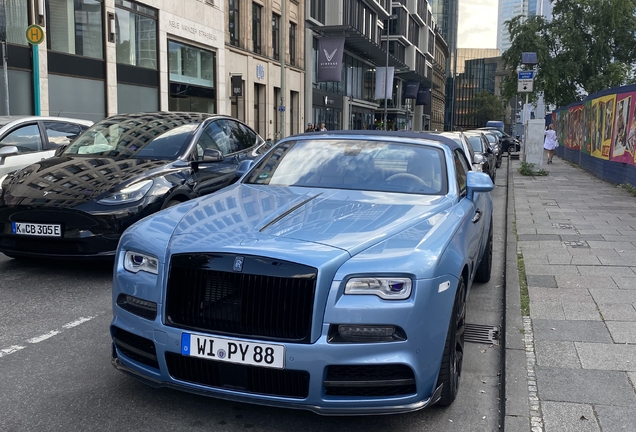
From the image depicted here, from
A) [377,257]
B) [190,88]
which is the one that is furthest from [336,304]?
[190,88]

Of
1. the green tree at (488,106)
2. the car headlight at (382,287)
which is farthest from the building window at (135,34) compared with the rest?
the green tree at (488,106)

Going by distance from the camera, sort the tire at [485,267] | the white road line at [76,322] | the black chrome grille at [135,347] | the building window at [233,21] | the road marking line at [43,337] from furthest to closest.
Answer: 1. the building window at [233,21]
2. the tire at [485,267]
3. the white road line at [76,322]
4. the road marking line at [43,337]
5. the black chrome grille at [135,347]

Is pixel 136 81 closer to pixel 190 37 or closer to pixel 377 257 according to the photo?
pixel 190 37

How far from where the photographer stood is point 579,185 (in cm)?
1697

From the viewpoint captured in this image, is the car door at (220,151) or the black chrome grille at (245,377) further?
the car door at (220,151)

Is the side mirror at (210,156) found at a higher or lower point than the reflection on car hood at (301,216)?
higher

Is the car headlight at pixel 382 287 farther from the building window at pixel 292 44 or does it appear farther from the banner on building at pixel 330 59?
the building window at pixel 292 44

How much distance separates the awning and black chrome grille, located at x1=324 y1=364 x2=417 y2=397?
42.0 metres

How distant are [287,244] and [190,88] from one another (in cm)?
2671

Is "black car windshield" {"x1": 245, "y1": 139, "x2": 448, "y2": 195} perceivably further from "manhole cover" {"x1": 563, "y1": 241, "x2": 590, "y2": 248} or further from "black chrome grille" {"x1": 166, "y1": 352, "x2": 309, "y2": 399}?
"manhole cover" {"x1": 563, "y1": 241, "x2": 590, "y2": 248}

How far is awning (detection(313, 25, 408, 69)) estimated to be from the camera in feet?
143

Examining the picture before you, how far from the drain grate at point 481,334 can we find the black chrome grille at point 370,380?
197 centimetres

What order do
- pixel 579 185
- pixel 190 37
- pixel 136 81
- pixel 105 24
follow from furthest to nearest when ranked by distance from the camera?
pixel 190 37 → pixel 136 81 → pixel 105 24 → pixel 579 185

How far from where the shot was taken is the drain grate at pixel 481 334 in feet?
15.8
